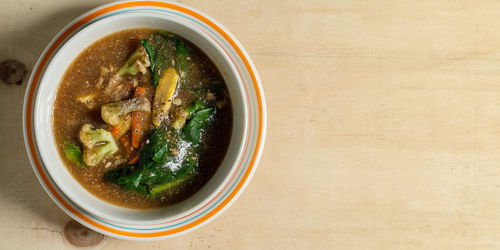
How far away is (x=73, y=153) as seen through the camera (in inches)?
108

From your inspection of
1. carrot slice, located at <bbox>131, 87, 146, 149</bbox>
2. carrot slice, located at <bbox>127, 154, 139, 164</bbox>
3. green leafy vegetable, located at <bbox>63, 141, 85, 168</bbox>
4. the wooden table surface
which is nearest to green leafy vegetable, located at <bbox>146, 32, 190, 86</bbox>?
carrot slice, located at <bbox>131, 87, 146, 149</bbox>

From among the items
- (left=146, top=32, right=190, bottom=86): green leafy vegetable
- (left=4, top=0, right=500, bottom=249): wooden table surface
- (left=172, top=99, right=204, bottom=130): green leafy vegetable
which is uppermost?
(left=146, top=32, right=190, bottom=86): green leafy vegetable

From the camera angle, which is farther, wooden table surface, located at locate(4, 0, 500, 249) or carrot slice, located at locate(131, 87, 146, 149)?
wooden table surface, located at locate(4, 0, 500, 249)

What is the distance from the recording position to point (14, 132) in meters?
2.88

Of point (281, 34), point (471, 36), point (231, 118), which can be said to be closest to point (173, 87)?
point (231, 118)

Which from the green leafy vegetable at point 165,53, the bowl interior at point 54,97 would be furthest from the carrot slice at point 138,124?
the bowl interior at point 54,97

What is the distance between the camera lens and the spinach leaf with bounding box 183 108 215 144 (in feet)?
9.08

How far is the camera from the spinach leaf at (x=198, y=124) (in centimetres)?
277

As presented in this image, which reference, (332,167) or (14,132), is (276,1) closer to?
(332,167)

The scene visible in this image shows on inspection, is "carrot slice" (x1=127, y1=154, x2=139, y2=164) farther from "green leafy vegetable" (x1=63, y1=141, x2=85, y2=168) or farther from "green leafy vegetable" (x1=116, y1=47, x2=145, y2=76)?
"green leafy vegetable" (x1=116, y1=47, x2=145, y2=76)

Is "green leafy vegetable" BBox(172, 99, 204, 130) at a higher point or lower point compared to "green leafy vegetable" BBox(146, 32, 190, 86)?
lower

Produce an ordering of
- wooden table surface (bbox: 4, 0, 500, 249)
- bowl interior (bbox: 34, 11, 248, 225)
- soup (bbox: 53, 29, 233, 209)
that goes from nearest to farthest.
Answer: bowl interior (bbox: 34, 11, 248, 225), soup (bbox: 53, 29, 233, 209), wooden table surface (bbox: 4, 0, 500, 249)

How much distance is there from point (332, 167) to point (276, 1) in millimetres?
1234

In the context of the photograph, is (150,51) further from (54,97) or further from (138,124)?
(54,97)
